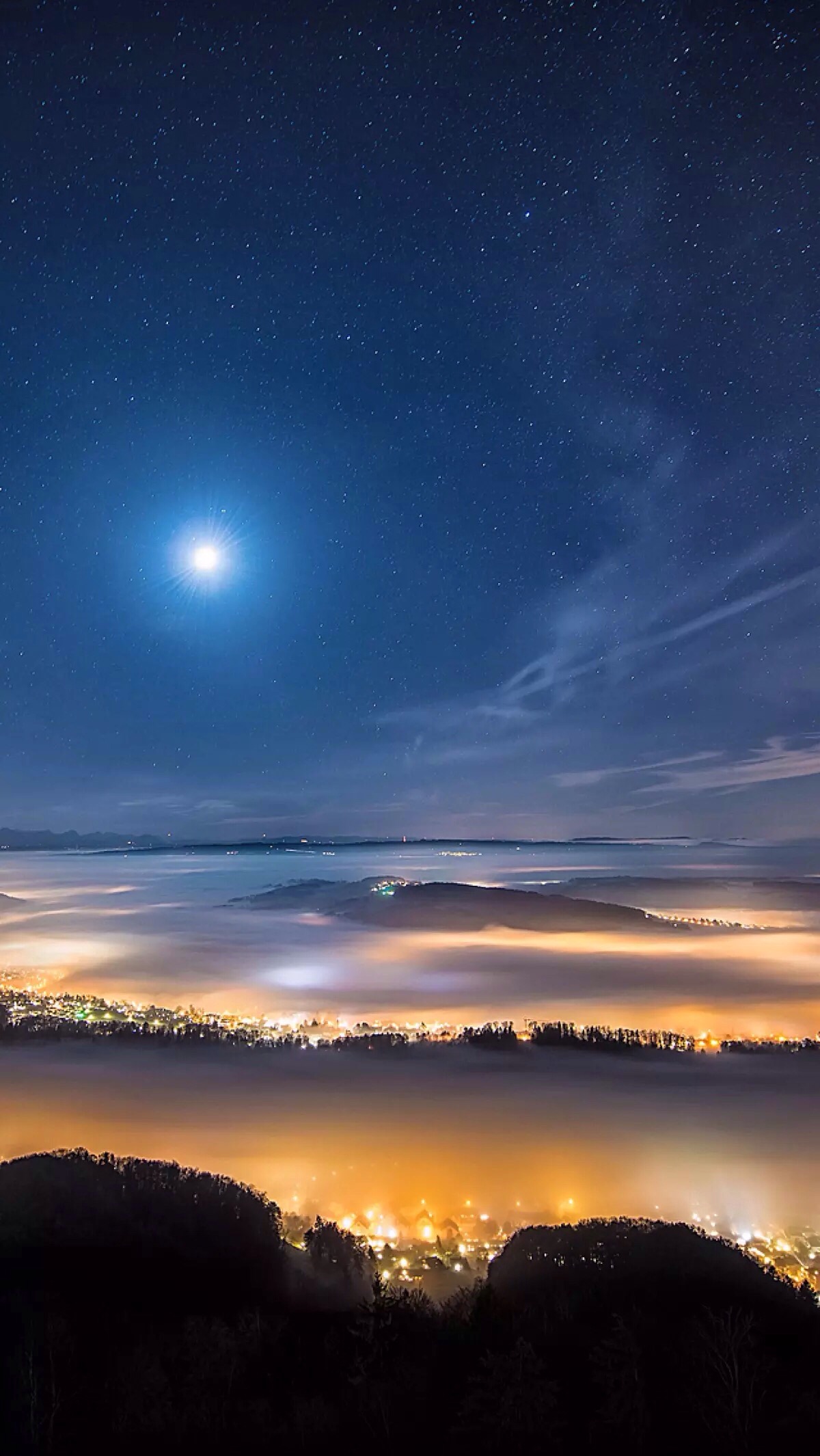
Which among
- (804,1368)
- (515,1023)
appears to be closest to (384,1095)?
(515,1023)

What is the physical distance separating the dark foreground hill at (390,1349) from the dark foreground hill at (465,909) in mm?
112536

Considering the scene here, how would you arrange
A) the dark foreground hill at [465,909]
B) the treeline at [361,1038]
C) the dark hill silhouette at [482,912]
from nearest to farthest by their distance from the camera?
1. the treeline at [361,1038]
2. the dark hill silhouette at [482,912]
3. the dark foreground hill at [465,909]

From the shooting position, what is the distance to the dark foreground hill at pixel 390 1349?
710 inches

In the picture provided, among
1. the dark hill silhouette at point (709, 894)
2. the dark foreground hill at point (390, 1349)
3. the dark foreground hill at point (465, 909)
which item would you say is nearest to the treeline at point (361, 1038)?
the dark foreground hill at point (390, 1349)

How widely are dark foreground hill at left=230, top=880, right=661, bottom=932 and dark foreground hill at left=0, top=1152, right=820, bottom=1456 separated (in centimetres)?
11254

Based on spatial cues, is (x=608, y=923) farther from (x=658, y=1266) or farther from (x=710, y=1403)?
(x=710, y=1403)

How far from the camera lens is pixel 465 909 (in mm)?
152750

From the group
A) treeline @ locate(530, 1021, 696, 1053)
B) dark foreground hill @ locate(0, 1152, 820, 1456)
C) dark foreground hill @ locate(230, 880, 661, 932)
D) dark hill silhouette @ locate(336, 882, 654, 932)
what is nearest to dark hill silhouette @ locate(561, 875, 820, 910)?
dark hill silhouette @ locate(336, 882, 654, 932)

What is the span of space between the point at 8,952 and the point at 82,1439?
12848cm

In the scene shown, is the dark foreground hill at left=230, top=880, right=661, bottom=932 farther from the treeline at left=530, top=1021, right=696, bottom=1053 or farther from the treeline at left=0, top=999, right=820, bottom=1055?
the treeline at left=0, top=999, right=820, bottom=1055

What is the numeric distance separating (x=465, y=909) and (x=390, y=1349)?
13316cm

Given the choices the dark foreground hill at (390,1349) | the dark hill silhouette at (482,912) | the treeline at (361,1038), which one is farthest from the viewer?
the dark hill silhouette at (482,912)

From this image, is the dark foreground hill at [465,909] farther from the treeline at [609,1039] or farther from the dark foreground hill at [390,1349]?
the dark foreground hill at [390,1349]

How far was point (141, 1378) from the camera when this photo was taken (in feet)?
65.0
